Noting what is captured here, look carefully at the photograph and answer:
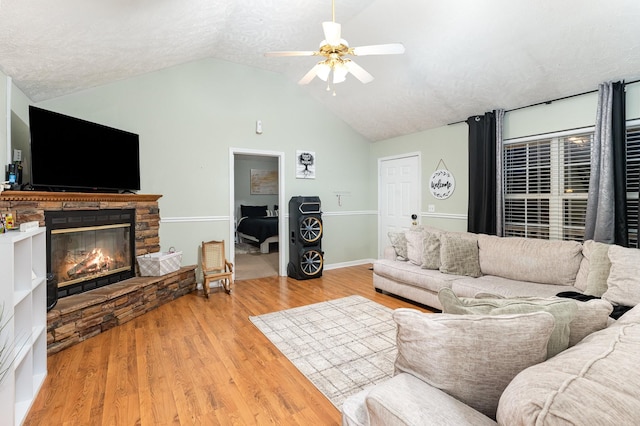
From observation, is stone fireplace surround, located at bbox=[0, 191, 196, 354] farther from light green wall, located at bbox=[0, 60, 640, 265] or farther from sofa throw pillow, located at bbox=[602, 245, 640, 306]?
sofa throw pillow, located at bbox=[602, 245, 640, 306]

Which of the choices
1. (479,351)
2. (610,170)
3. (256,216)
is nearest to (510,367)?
(479,351)

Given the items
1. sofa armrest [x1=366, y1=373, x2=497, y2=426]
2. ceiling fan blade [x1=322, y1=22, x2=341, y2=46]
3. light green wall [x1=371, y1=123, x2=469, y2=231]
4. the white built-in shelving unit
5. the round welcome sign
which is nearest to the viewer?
sofa armrest [x1=366, y1=373, x2=497, y2=426]

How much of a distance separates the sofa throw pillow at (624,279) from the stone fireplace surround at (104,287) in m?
4.32

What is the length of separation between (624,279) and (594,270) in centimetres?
25

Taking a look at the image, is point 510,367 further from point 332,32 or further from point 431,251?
point 431,251

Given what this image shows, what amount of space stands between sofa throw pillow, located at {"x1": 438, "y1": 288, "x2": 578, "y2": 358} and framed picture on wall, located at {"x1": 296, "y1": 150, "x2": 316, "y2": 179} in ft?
14.3

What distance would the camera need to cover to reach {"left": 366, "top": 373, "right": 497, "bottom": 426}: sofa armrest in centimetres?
86

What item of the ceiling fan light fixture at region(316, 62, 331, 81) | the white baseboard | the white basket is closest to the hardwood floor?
the white basket

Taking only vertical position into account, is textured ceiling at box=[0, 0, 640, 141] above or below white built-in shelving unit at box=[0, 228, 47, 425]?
above

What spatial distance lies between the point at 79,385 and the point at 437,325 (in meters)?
2.48

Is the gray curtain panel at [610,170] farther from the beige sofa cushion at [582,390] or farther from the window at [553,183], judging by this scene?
the beige sofa cushion at [582,390]

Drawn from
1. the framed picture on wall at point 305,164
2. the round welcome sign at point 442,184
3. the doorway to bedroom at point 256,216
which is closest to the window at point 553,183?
the round welcome sign at point 442,184

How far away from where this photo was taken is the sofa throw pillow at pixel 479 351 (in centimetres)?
92

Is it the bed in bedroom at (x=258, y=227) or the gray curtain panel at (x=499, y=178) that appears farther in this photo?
the bed in bedroom at (x=258, y=227)
